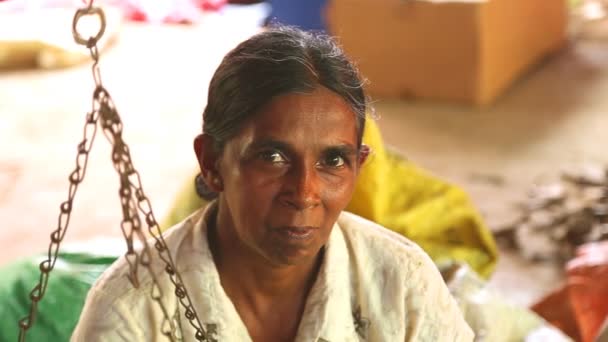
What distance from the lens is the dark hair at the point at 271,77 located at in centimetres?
108

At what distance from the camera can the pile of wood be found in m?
2.61

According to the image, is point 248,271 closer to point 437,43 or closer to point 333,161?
point 333,161

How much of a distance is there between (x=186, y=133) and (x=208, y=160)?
2.22m

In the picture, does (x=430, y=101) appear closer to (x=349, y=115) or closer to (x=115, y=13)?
(x=115, y=13)

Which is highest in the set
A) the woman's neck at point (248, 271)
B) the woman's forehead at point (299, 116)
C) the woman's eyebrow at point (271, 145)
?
the woman's forehead at point (299, 116)

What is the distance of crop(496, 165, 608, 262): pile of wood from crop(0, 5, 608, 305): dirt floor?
0.21 ft

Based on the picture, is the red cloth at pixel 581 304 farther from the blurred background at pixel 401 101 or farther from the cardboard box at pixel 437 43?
the cardboard box at pixel 437 43

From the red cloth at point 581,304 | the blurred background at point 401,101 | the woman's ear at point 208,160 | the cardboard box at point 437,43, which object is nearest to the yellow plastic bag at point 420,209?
the red cloth at point 581,304

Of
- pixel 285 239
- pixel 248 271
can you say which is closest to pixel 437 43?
pixel 248 271

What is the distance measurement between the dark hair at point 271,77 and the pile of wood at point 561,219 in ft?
5.31

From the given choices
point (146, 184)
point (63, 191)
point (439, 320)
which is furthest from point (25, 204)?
point (439, 320)

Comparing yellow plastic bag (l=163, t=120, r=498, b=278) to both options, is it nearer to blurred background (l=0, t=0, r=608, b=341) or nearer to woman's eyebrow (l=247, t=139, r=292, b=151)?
blurred background (l=0, t=0, r=608, b=341)

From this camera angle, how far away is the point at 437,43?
3619 mm

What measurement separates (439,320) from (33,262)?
0.98 meters
